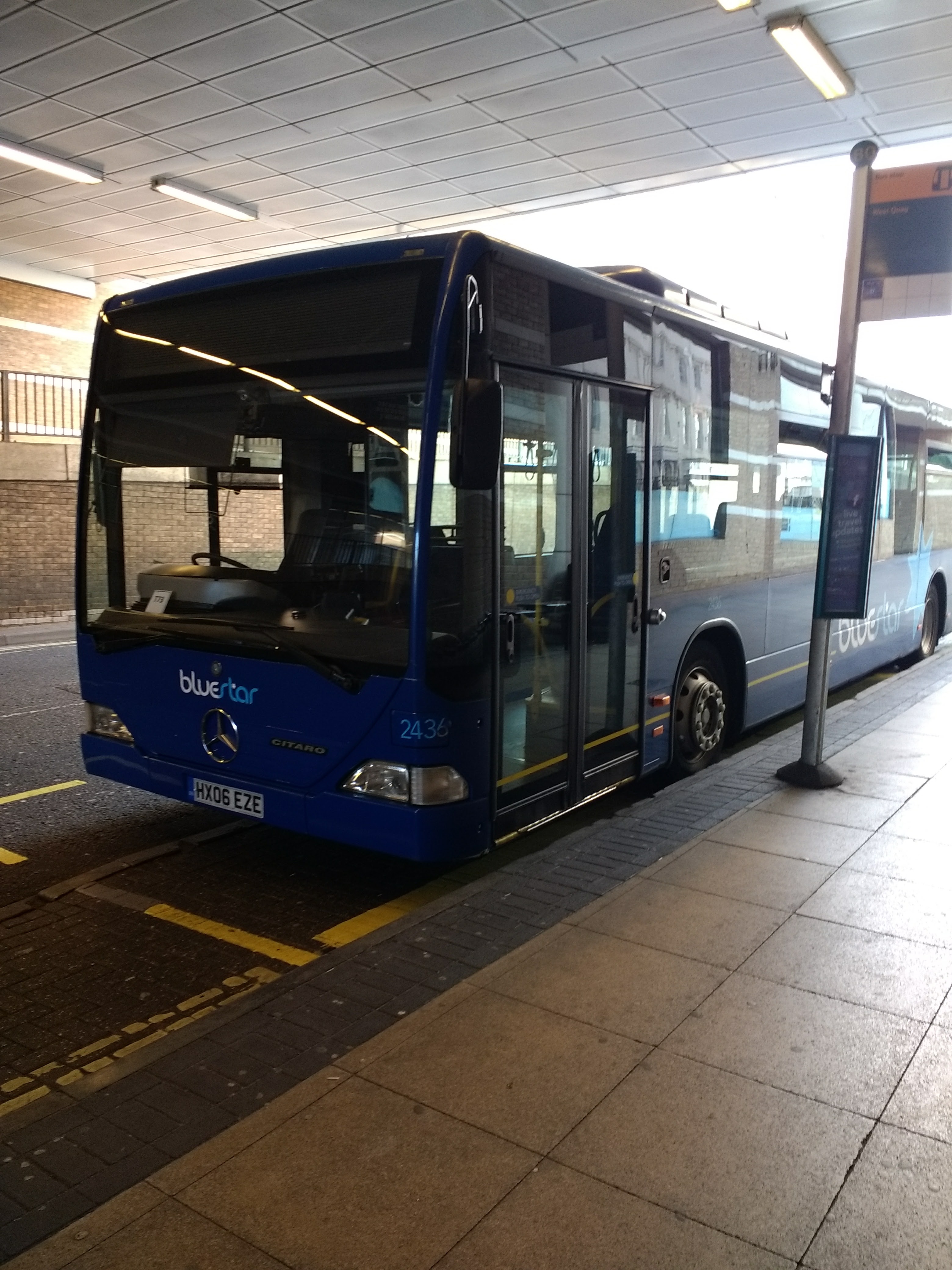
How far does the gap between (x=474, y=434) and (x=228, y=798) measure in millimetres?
2261

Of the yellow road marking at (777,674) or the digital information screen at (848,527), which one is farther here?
the yellow road marking at (777,674)

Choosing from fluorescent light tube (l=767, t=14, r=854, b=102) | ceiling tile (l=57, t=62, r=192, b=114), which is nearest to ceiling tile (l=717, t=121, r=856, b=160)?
fluorescent light tube (l=767, t=14, r=854, b=102)

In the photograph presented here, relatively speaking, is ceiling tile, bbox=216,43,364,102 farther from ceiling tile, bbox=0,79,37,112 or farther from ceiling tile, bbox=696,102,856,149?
ceiling tile, bbox=696,102,856,149

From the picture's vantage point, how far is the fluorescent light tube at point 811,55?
9250 millimetres

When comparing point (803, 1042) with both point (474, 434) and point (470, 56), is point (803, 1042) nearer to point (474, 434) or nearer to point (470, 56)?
point (474, 434)

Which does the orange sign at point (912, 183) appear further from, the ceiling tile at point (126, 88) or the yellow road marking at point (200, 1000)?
the ceiling tile at point (126, 88)

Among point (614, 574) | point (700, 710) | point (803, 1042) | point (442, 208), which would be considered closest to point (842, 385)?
point (614, 574)

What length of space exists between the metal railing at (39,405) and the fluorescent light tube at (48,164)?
444 cm

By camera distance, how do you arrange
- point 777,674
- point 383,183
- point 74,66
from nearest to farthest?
point 777,674, point 74,66, point 383,183

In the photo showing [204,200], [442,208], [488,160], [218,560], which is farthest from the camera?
[442,208]

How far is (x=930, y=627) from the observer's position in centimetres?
1350

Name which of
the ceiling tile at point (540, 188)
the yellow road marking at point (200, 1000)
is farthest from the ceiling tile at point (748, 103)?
the yellow road marking at point (200, 1000)

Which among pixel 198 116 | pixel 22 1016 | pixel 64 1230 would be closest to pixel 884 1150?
pixel 64 1230

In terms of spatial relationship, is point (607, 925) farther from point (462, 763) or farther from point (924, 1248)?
point (924, 1248)
